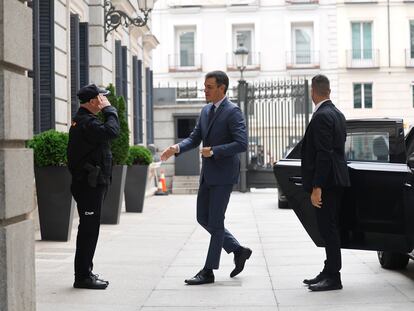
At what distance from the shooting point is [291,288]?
6996mm

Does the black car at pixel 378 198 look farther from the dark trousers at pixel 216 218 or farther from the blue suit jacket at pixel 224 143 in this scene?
the dark trousers at pixel 216 218

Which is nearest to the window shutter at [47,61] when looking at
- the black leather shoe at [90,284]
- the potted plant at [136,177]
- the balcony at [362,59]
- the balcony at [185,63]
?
the potted plant at [136,177]

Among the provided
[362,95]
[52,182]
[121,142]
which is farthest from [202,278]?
[362,95]

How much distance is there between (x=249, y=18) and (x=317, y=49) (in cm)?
378

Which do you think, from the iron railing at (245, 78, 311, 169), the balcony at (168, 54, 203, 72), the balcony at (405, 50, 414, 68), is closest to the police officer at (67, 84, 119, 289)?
the iron railing at (245, 78, 311, 169)

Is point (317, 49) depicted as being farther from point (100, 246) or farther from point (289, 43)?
point (100, 246)

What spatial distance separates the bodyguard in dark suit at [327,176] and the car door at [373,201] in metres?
0.19

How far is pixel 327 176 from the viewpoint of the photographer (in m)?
6.67

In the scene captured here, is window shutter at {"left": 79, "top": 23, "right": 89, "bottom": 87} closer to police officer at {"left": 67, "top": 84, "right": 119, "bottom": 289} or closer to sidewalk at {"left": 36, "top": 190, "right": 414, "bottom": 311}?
sidewalk at {"left": 36, "top": 190, "right": 414, "bottom": 311}

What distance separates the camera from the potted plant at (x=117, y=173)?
12953 mm

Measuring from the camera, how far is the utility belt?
6.81 meters

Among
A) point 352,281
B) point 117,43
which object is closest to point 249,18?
point 117,43

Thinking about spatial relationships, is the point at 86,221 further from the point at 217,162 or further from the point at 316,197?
the point at 316,197

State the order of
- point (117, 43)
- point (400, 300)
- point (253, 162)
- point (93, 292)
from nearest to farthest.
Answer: point (400, 300) < point (93, 292) < point (117, 43) < point (253, 162)
